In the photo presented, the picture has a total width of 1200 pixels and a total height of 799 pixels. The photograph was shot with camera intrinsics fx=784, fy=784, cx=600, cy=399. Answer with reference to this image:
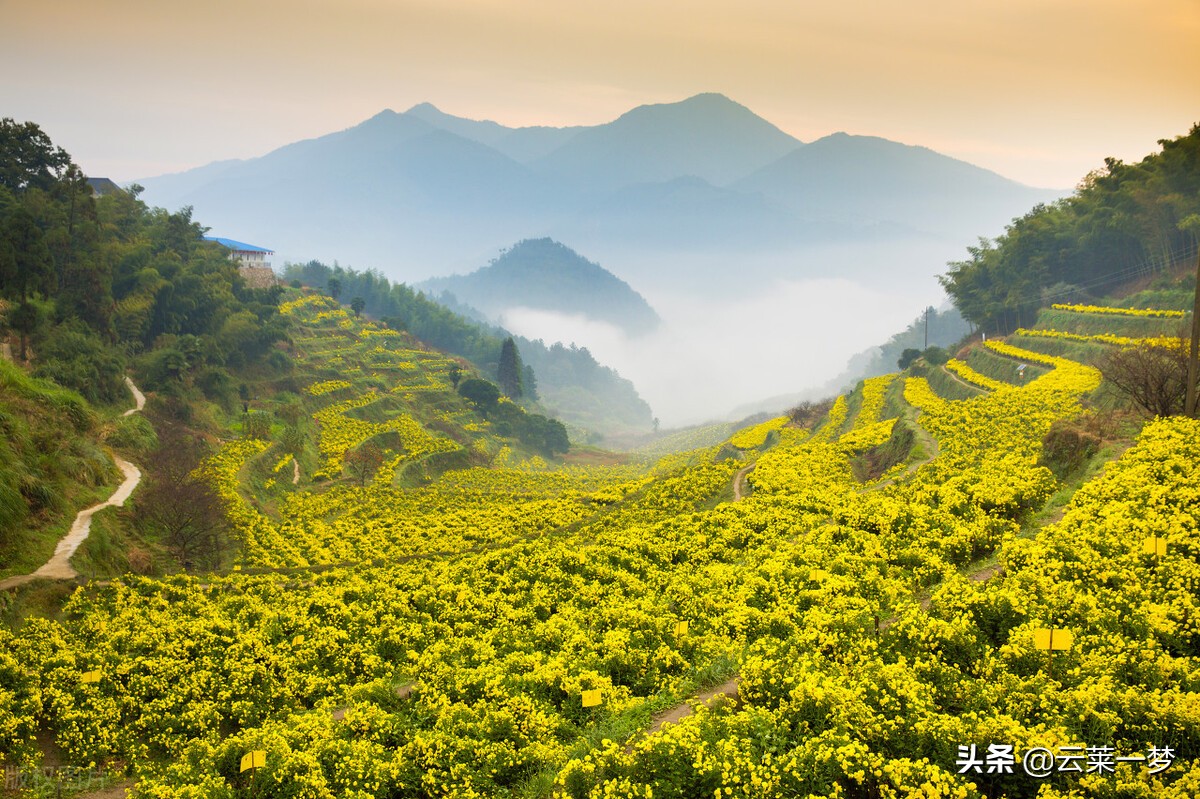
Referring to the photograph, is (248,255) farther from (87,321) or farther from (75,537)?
(75,537)

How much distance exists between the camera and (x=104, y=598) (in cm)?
2233

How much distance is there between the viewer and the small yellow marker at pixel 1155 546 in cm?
1372

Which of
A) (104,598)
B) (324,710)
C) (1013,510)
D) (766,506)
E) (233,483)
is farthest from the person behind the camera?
(233,483)

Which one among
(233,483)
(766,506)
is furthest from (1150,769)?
(233,483)

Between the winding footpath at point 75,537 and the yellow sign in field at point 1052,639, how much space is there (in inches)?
960

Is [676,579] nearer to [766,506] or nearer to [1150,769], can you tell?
[766,506]

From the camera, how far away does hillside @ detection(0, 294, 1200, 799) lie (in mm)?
10242

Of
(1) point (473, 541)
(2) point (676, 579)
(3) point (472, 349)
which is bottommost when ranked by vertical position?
(1) point (473, 541)

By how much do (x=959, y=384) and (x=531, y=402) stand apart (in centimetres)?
7734

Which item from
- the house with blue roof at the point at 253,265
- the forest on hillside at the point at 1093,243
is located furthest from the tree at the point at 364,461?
the forest on hillside at the point at 1093,243

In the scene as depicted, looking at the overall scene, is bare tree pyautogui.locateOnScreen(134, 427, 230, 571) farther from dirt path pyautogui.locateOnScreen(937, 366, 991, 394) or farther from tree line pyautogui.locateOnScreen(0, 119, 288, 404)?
dirt path pyautogui.locateOnScreen(937, 366, 991, 394)

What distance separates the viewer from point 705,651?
48.2ft

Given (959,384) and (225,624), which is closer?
(225,624)

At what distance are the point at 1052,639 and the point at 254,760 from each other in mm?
11540
